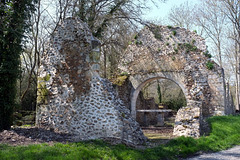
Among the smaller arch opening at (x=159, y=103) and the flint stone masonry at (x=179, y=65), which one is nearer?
the flint stone masonry at (x=179, y=65)

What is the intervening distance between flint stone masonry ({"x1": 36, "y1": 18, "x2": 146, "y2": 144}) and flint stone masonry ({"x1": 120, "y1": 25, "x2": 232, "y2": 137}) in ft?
18.7

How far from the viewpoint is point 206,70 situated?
42.3ft

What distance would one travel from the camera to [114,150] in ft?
19.1

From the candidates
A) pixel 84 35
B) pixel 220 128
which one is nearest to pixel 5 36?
pixel 84 35

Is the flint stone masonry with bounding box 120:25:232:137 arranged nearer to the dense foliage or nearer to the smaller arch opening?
the smaller arch opening

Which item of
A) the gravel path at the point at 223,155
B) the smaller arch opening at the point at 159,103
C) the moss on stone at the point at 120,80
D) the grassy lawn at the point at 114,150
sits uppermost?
the moss on stone at the point at 120,80

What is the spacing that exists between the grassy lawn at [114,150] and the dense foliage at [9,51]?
2772 millimetres

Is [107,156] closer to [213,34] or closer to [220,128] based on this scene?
[220,128]

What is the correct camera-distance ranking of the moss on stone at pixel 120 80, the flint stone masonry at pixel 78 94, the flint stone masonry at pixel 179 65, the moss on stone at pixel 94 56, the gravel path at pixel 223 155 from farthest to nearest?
the moss on stone at pixel 120 80 → the flint stone masonry at pixel 179 65 → the moss on stone at pixel 94 56 → the flint stone masonry at pixel 78 94 → the gravel path at pixel 223 155

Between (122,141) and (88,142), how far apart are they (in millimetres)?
996

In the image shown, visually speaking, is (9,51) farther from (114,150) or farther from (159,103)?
(159,103)

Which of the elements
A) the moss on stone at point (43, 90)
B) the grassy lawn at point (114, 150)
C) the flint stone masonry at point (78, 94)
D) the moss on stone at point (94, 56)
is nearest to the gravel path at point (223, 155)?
the grassy lawn at point (114, 150)

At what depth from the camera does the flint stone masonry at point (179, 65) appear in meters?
12.8

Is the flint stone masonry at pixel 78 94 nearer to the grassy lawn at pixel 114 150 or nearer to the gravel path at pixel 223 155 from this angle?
the grassy lawn at pixel 114 150
